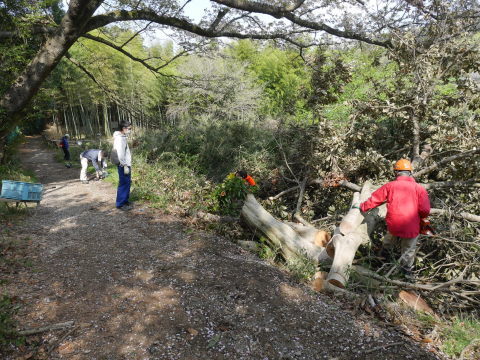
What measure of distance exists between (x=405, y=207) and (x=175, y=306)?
A: 3198 mm

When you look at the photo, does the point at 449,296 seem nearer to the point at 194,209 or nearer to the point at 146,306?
the point at 146,306

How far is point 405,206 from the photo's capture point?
13.2 feet

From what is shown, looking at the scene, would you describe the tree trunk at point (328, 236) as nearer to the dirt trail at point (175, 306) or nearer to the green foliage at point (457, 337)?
the dirt trail at point (175, 306)

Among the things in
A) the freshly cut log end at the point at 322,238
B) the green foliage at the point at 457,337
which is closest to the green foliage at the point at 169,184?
the freshly cut log end at the point at 322,238

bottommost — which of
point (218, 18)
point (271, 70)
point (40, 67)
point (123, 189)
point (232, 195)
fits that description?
point (232, 195)

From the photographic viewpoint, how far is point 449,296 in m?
4.07

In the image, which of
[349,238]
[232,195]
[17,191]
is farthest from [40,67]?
[349,238]

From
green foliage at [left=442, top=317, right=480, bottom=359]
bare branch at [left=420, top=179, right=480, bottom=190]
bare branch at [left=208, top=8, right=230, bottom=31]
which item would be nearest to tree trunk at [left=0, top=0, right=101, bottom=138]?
bare branch at [left=208, top=8, right=230, bottom=31]

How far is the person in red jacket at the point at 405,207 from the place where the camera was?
4035mm

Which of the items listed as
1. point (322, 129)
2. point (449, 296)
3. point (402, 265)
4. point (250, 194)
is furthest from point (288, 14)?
point (449, 296)

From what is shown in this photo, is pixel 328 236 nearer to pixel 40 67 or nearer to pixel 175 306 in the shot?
pixel 175 306

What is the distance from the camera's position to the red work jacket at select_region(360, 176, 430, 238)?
4.03m

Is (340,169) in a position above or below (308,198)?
above

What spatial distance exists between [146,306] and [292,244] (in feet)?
8.25
